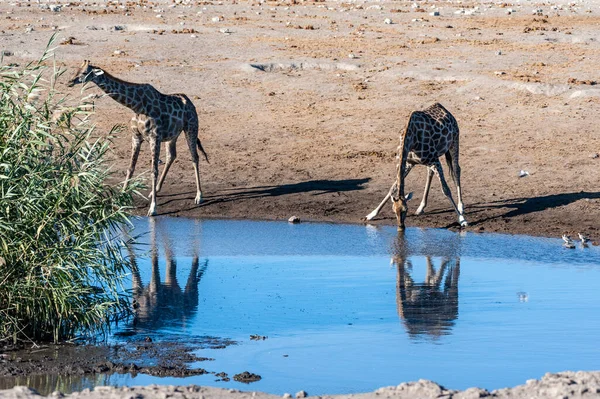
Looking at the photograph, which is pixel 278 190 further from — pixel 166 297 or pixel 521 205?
pixel 166 297

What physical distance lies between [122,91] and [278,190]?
2833 millimetres

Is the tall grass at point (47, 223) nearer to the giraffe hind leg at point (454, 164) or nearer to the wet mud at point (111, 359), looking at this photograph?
the wet mud at point (111, 359)

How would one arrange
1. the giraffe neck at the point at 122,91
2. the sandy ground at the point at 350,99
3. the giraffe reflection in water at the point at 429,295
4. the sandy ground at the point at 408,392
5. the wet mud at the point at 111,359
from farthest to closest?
the sandy ground at the point at 350,99, the giraffe neck at the point at 122,91, the giraffe reflection in water at the point at 429,295, the wet mud at the point at 111,359, the sandy ground at the point at 408,392

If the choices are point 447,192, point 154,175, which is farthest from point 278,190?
point 447,192

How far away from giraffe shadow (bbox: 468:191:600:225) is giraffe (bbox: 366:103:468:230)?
1.75 ft

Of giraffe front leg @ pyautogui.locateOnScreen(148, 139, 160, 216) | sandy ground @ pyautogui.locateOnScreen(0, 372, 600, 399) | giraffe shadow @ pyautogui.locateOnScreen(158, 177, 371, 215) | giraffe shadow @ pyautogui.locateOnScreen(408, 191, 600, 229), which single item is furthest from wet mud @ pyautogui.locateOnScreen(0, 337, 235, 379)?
giraffe shadow @ pyautogui.locateOnScreen(158, 177, 371, 215)

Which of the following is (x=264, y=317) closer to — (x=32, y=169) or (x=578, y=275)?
(x=32, y=169)

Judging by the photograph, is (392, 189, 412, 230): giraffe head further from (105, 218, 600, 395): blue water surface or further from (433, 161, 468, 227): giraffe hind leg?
(433, 161, 468, 227): giraffe hind leg

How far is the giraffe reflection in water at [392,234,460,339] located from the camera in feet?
34.5

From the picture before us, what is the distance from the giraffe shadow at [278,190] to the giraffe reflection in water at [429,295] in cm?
342

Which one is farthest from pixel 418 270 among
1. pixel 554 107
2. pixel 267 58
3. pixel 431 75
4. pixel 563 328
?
pixel 267 58

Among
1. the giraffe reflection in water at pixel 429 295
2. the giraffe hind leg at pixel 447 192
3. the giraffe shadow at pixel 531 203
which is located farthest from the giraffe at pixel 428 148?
the giraffe reflection in water at pixel 429 295

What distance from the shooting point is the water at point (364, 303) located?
9078 millimetres

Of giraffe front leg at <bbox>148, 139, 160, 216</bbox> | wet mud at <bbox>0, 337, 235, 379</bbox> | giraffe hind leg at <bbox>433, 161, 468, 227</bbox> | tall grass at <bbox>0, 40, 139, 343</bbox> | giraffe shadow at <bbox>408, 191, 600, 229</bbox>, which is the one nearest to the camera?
wet mud at <bbox>0, 337, 235, 379</bbox>
